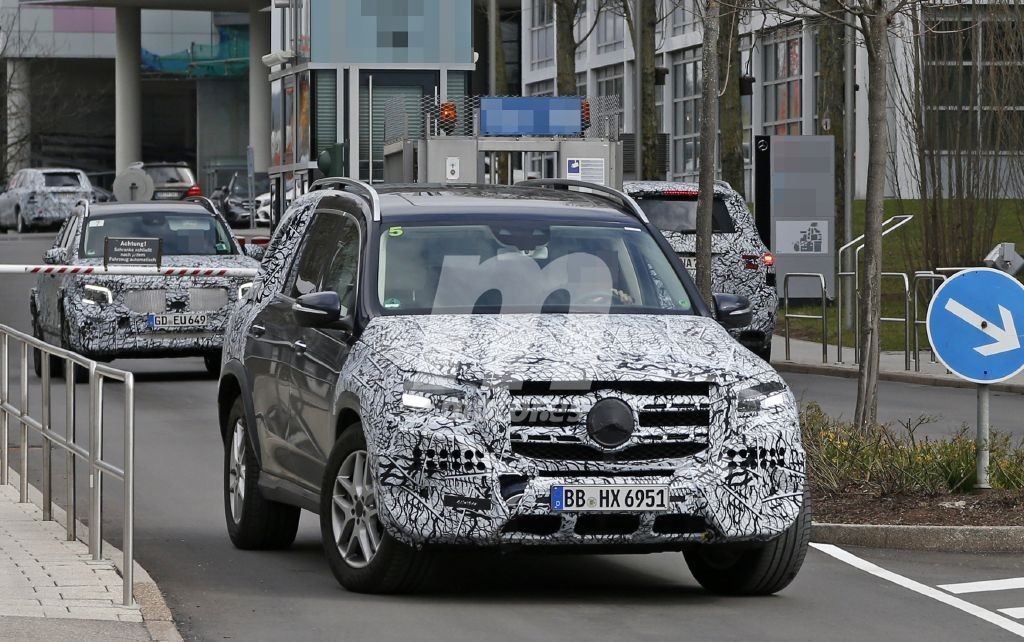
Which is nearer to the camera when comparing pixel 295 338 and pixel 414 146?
pixel 295 338

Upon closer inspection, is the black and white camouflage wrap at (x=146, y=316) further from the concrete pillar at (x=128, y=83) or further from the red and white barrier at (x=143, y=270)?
the concrete pillar at (x=128, y=83)

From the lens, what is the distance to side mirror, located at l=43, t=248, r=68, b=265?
21062mm

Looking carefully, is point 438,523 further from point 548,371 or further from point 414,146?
point 414,146

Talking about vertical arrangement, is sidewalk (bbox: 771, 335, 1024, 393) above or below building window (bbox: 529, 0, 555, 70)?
below

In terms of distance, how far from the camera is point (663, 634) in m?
7.93

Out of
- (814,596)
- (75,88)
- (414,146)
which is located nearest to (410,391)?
(814,596)

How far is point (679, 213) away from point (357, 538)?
1342 cm

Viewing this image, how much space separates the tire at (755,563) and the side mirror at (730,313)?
1.11 meters

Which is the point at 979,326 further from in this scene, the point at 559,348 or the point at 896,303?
the point at 896,303

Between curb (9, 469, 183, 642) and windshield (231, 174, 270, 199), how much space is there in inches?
2182

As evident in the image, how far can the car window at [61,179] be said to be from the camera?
195ft

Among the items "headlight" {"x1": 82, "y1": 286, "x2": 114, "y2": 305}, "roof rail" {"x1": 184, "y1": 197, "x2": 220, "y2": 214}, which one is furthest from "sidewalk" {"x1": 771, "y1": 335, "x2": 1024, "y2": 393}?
"headlight" {"x1": 82, "y1": 286, "x2": 114, "y2": 305}

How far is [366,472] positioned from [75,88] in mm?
90361

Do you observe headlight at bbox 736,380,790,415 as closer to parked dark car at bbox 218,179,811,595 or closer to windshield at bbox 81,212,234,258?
parked dark car at bbox 218,179,811,595
